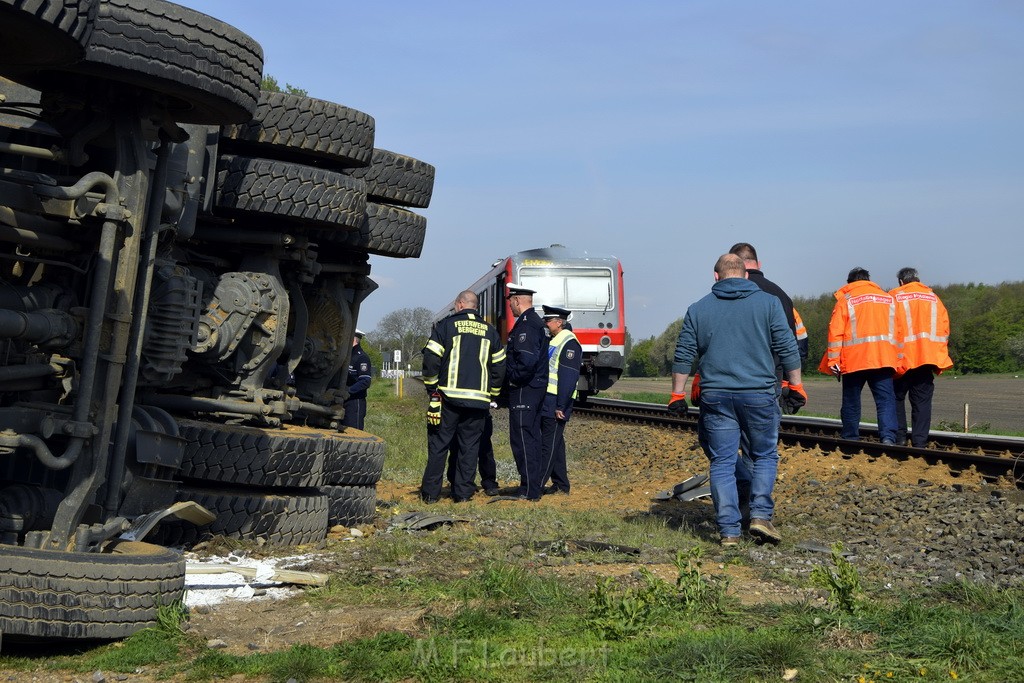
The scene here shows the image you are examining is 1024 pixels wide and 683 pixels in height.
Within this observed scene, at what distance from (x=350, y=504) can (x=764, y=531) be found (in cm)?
267

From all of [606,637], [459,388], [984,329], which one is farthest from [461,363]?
[984,329]

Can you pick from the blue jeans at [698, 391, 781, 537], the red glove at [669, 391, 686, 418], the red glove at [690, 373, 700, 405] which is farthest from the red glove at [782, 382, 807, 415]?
the red glove at [669, 391, 686, 418]

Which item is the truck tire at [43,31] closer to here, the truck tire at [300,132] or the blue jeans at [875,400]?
the truck tire at [300,132]

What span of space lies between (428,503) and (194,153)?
4242 mm

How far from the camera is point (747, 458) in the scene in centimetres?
779

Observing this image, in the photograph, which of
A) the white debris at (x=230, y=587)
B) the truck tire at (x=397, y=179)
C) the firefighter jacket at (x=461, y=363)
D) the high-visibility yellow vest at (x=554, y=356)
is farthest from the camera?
the high-visibility yellow vest at (x=554, y=356)

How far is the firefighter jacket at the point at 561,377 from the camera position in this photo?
1127 centimetres

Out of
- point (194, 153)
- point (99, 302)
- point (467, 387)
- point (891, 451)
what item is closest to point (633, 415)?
point (891, 451)

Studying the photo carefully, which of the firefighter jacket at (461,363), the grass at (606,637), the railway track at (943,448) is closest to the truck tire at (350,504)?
the grass at (606,637)

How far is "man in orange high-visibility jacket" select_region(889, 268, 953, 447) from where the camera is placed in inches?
496

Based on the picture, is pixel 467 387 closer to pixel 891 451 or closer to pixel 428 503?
pixel 428 503

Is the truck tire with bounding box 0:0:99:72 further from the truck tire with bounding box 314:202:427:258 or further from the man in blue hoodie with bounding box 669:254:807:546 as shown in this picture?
the truck tire with bounding box 314:202:427:258

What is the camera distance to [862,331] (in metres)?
12.8

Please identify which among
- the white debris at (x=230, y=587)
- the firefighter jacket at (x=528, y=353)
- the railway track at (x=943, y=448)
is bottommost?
the white debris at (x=230, y=587)
